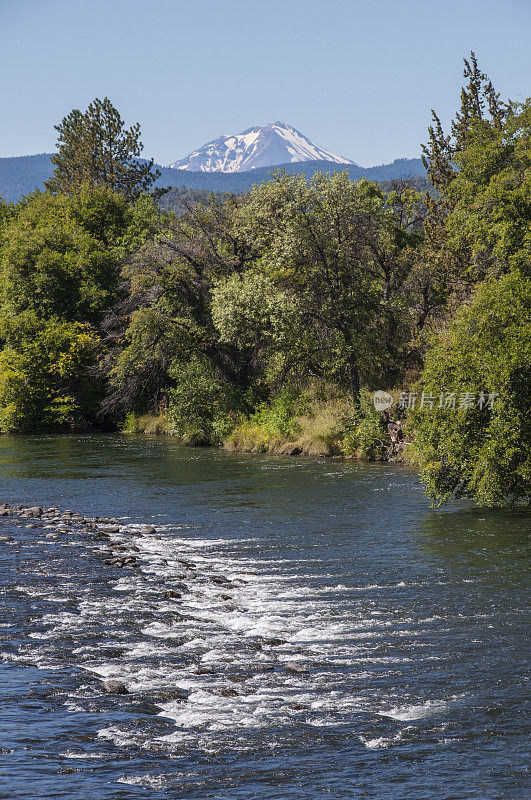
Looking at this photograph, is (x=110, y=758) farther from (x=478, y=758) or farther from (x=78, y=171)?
(x=78, y=171)

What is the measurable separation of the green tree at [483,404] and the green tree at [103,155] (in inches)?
2300

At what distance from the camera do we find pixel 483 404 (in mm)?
21250

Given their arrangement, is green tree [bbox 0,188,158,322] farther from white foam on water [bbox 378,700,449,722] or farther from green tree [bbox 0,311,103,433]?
white foam on water [bbox 378,700,449,722]

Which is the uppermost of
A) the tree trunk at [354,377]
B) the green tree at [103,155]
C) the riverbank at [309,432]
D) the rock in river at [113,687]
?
the green tree at [103,155]

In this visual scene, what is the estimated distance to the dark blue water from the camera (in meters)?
7.95

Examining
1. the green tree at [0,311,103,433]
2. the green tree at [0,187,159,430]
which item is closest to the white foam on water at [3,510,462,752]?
the green tree at [0,187,159,430]

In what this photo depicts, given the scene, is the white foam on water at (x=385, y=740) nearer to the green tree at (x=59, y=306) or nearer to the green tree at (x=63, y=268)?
the green tree at (x=59, y=306)

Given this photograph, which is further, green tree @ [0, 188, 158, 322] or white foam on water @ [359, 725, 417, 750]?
green tree @ [0, 188, 158, 322]

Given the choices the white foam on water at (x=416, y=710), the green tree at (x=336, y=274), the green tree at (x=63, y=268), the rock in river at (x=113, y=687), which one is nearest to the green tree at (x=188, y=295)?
the green tree at (x=336, y=274)

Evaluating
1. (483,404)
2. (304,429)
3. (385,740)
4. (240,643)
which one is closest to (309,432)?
(304,429)
